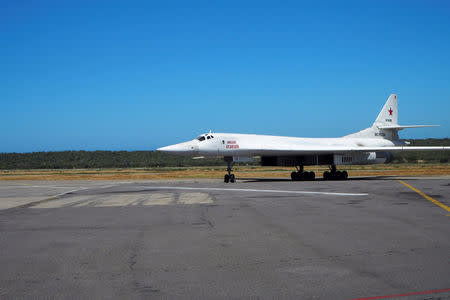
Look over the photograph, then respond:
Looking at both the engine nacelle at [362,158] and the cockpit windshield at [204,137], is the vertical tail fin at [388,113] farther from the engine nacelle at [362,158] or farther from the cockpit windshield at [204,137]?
the cockpit windshield at [204,137]

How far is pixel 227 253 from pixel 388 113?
28026 mm

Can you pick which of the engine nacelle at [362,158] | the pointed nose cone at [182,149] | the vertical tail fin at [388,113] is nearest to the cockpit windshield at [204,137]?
the pointed nose cone at [182,149]

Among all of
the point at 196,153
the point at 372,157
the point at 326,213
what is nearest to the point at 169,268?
the point at 326,213

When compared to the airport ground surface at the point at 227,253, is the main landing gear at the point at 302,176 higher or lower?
higher

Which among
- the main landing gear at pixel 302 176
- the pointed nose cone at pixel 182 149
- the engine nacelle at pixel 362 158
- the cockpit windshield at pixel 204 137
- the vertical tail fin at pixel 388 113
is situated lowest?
the main landing gear at pixel 302 176

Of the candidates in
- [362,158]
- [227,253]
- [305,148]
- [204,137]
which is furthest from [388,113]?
[227,253]

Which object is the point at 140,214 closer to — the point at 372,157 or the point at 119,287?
the point at 119,287

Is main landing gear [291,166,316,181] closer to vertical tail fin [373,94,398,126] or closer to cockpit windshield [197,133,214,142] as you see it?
cockpit windshield [197,133,214,142]

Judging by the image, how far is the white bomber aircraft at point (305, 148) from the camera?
25.3 metres

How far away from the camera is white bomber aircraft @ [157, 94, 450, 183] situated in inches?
995

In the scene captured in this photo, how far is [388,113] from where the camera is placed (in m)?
31.2

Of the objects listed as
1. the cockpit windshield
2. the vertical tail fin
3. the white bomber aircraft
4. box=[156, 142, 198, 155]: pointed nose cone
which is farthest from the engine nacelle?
box=[156, 142, 198, 155]: pointed nose cone

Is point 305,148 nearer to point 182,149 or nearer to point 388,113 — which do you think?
point 182,149

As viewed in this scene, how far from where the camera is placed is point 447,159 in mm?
66688
